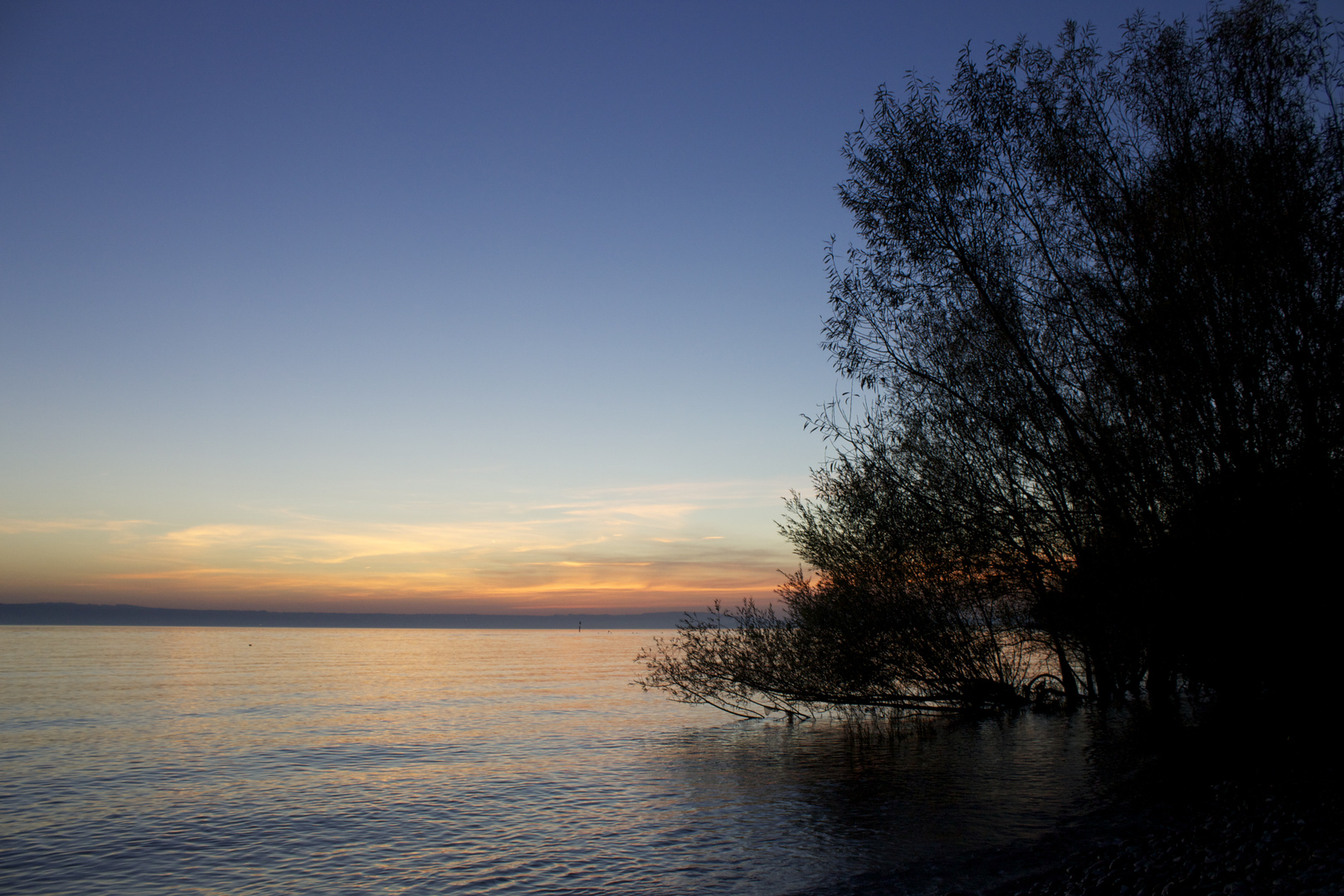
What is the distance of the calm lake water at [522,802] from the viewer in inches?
568

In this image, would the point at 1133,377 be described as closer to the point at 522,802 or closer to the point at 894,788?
the point at 894,788

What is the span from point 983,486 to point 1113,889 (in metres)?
11.4

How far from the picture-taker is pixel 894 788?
64.5 ft

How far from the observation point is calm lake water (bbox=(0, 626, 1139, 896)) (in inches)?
568

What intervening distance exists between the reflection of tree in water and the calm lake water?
0.10m

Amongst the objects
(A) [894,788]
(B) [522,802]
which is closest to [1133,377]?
(A) [894,788]

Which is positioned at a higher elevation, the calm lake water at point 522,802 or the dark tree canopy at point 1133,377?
the dark tree canopy at point 1133,377

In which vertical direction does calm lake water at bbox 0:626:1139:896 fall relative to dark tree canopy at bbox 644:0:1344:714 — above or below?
below

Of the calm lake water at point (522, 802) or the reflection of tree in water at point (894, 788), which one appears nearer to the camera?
the calm lake water at point (522, 802)

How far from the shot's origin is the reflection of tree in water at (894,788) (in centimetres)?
1456

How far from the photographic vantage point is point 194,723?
1551 inches

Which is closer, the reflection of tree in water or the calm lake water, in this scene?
the calm lake water

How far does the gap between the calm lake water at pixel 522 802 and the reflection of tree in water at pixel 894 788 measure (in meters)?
0.10

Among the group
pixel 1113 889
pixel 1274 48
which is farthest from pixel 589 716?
pixel 1274 48
